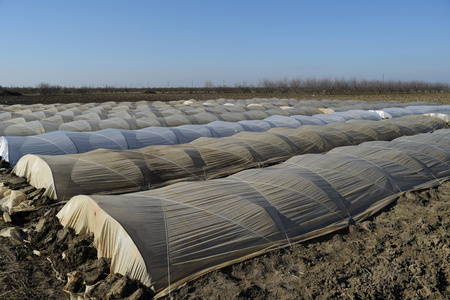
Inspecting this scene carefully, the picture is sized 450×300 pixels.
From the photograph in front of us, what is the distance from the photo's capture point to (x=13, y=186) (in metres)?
10.5

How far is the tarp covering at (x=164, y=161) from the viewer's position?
10062 mm

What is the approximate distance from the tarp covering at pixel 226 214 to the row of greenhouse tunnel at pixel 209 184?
0.02 m

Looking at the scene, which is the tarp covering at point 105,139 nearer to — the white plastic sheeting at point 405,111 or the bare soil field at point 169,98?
the white plastic sheeting at point 405,111

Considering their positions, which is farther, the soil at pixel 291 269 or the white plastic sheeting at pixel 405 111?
the white plastic sheeting at pixel 405 111

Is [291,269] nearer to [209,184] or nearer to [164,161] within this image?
[209,184]

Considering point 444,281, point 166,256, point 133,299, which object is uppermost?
point 166,256

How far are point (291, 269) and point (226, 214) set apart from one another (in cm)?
157

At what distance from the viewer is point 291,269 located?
20.3 feet

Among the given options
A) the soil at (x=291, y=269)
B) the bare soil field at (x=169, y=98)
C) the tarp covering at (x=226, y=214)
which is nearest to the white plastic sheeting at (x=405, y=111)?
the bare soil field at (x=169, y=98)

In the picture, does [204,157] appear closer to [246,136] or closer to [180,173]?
[180,173]

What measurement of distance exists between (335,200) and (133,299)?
5.24 m

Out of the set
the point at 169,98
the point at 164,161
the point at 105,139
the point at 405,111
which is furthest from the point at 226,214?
the point at 169,98

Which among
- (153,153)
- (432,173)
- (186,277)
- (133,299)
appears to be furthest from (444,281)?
(153,153)

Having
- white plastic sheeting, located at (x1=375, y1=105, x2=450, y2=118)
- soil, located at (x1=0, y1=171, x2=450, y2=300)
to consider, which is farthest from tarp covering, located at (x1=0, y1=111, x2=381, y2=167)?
white plastic sheeting, located at (x1=375, y1=105, x2=450, y2=118)
